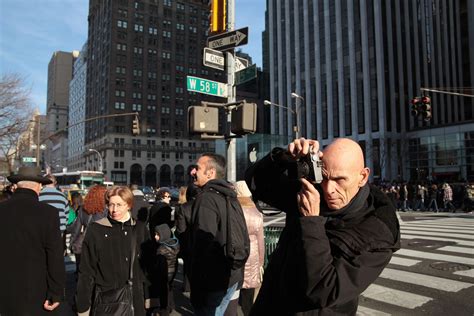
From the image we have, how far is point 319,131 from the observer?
65188mm

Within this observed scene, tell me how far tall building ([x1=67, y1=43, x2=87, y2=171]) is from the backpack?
5036 inches

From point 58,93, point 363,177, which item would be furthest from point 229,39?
point 58,93

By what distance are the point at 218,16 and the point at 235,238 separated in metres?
4.19

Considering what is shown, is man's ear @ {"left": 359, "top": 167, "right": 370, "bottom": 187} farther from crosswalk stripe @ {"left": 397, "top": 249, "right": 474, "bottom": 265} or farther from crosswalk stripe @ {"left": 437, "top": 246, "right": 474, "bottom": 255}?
crosswalk stripe @ {"left": 437, "top": 246, "right": 474, "bottom": 255}

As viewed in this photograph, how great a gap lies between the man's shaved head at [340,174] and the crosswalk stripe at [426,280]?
220 inches

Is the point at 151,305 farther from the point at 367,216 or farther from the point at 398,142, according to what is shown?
the point at 398,142

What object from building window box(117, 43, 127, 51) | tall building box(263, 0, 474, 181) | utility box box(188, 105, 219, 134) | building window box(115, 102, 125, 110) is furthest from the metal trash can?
building window box(117, 43, 127, 51)

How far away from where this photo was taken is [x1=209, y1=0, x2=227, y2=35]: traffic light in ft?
20.6

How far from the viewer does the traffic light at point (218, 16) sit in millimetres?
6285

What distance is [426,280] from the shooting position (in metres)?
6.88

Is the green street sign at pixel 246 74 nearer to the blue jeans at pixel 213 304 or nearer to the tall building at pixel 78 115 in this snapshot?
the blue jeans at pixel 213 304

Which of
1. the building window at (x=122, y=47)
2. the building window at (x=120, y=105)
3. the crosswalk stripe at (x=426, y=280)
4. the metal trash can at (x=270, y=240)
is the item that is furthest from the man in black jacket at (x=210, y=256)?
the building window at (x=122, y=47)

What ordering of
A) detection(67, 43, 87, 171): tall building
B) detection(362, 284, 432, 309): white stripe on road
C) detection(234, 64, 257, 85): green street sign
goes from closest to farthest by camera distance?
detection(362, 284, 432, 309): white stripe on road, detection(234, 64, 257, 85): green street sign, detection(67, 43, 87, 171): tall building

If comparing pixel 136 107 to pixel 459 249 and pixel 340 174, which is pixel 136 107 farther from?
pixel 340 174
